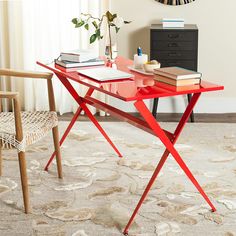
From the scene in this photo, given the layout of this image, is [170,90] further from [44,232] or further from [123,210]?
[44,232]

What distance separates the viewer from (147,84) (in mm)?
2889

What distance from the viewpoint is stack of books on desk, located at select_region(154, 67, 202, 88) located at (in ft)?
9.19

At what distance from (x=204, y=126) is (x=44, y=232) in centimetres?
220

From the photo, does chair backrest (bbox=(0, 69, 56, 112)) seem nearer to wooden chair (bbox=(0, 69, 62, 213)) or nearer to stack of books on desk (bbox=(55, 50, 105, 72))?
wooden chair (bbox=(0, 69, 62, 213))

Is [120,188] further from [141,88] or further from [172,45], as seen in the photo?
[172,45]

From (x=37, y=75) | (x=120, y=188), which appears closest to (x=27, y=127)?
(x=37, y=75)

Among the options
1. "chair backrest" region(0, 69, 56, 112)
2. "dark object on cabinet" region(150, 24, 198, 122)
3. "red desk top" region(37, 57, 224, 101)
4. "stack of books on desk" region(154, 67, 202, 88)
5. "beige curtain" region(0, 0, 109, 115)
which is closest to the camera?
"red desk top" region(37, 57, 224, 101)

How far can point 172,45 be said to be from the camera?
15.2 feet

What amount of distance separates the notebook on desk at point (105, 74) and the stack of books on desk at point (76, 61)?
0.15m

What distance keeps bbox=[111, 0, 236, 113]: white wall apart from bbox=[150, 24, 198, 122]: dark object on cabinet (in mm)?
336

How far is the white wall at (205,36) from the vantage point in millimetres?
4941

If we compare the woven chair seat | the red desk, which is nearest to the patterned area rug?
the red desk

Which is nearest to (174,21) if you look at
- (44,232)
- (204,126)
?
(204,126)

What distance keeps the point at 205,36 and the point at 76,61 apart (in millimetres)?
1933
